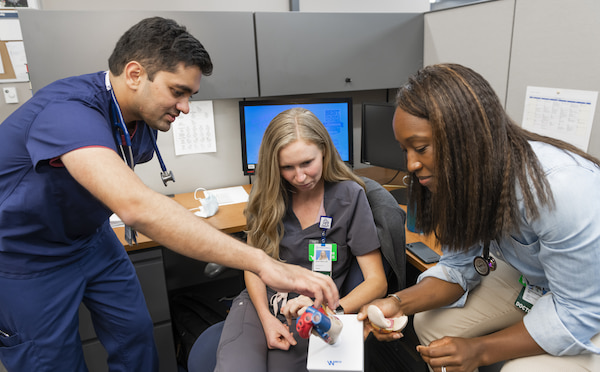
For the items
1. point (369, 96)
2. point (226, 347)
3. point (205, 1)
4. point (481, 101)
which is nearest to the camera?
point (481, 101)

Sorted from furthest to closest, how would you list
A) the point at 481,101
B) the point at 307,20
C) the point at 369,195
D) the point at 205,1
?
the point at 205,1
the point at 307,20
the point at 369,195
the point at 481,101

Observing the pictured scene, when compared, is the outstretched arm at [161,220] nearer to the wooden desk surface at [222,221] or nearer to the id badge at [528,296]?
the id badge at [528,296]

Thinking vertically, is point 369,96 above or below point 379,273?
above

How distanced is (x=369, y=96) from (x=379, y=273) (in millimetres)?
1383

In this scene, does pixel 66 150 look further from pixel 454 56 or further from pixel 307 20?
pixel 454 56

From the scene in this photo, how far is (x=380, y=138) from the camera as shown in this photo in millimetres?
2070

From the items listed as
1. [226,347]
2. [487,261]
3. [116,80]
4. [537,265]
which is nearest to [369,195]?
[487,261]

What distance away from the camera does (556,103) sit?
1453 millimetres

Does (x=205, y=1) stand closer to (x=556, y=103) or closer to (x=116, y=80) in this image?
(x=116, y=80)

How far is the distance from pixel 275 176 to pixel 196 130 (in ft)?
3.06

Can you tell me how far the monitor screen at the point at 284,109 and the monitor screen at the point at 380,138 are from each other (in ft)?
0.36

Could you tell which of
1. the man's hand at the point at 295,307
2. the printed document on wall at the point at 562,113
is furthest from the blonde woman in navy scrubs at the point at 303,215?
the printed document on wall at the point at 562,113

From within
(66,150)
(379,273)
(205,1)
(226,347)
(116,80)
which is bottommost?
(226,347)

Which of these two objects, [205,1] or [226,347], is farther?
[205,1]
